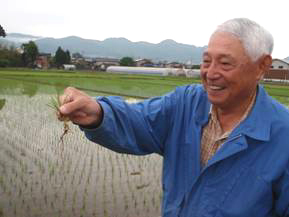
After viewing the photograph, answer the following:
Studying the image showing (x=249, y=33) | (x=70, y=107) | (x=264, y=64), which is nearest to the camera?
(x=70, y=107)

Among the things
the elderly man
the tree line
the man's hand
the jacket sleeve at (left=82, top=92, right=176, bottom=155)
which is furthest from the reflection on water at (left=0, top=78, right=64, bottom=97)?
the tree line

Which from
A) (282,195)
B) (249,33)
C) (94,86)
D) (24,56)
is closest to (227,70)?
(249,33)

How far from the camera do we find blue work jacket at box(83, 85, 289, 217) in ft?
6.08

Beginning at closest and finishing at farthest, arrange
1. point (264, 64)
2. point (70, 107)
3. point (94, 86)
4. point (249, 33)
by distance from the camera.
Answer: point (70, 107) < point (249, 33) < point (264, 64) < point (94, 86)

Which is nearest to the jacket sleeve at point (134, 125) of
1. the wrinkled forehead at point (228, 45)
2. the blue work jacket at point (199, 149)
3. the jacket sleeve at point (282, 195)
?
the blue work jacket at point (199, 149)

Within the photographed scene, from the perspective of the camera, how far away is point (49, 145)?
9.12 m

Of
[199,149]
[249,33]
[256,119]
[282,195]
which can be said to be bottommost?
[282,195]

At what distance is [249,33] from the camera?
5.98ft

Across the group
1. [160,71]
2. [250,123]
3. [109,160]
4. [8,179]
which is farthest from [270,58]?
[160,71]

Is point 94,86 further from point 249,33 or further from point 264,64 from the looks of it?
point 249,33

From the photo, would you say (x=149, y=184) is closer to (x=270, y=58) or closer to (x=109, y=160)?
(x=109, y=160)

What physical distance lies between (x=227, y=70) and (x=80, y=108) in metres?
0.66

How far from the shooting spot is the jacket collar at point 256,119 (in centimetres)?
186

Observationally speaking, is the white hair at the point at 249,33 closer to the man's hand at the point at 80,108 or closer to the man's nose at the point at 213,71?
the man's nose at the point at 213,71
